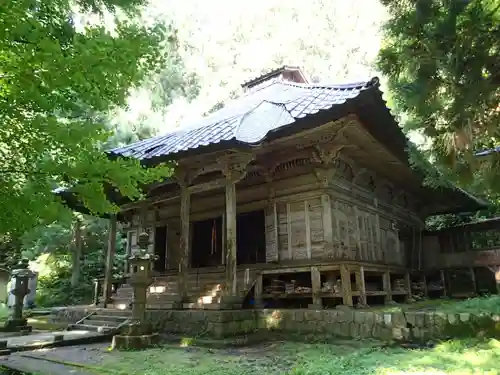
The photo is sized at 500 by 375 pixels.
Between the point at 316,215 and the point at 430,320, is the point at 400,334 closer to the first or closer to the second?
the point at 430,320

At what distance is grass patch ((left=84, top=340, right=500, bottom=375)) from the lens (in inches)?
192

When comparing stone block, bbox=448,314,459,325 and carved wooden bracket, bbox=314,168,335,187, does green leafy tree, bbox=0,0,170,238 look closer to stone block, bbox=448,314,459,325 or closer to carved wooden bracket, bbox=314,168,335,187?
stone block, bbox=448,314,459,325

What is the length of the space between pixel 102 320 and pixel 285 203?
5.94 m

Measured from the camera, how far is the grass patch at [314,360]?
16.0 feet

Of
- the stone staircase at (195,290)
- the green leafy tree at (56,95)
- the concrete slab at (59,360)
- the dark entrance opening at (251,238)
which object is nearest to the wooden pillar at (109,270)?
the stone staircase at (195,290)

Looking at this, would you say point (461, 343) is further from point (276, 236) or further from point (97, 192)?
point (97, 192)

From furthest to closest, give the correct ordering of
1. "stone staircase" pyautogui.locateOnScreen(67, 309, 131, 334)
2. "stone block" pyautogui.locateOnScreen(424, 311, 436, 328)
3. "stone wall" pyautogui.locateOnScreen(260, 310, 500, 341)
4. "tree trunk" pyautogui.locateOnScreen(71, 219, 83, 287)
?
"tree trunk" pyautogui.locateOnScreen(71, 219, 83, 287) < "stone staircase" pyautogui.locateOnScreen(67, 309, 131, 334) < "stone block" pyautogui.locateOnScreen(424, 311, 436, 328) < "stone wall" pyautogui.locateOnScreen(260, 310, 500, 341)

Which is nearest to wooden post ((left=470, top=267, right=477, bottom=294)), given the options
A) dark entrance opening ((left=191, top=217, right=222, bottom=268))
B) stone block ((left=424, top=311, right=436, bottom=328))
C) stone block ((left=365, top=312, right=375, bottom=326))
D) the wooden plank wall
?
the wooden plank wall

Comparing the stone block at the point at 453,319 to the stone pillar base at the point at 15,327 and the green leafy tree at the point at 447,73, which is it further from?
the stone pillar base at the point at 15,327

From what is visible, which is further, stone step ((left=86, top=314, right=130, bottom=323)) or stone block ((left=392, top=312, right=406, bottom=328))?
stone step ((left=86, top=314, right=130, bottom=323))

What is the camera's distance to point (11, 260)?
21.1 metres

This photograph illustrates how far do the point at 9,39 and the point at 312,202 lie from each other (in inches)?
301

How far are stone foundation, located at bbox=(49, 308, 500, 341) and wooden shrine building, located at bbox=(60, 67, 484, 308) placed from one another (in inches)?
16.5

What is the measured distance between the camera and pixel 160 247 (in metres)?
13.1
